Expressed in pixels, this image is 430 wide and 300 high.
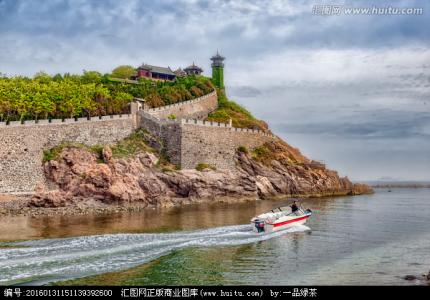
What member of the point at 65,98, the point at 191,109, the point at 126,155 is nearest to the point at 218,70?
the point at 191,109

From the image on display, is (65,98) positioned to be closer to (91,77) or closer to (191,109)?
(91,77)

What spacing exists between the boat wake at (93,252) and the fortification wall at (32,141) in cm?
2481

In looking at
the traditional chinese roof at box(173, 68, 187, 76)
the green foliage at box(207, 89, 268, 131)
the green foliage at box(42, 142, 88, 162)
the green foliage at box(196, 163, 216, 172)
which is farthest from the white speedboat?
the traditional chinese roof at box(173, 68, 187, 76)

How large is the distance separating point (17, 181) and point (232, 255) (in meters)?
34.1

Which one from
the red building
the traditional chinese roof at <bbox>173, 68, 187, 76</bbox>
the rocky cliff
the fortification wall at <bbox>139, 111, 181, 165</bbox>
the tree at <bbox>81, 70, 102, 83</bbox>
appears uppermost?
the traditional chinese roof at <bbox>173, 68, 187, 76</bbox>

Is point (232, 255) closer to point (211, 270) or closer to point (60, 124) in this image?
point (211, 270)

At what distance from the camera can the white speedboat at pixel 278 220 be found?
36250mm

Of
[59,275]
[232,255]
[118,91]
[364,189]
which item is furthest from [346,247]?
[364,189]

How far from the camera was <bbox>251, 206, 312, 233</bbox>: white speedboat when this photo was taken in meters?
36.2

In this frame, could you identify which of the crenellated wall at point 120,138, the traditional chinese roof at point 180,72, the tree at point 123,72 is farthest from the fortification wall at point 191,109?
the tree at point 123,72

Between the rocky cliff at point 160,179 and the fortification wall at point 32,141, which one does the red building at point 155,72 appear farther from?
the fortification wall at point 32,141

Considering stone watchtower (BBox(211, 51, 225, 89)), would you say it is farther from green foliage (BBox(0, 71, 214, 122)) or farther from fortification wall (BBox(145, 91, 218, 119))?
green foliage (BBox(0, 71, 214, 122))

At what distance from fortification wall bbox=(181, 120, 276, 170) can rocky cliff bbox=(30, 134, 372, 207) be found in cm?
167
